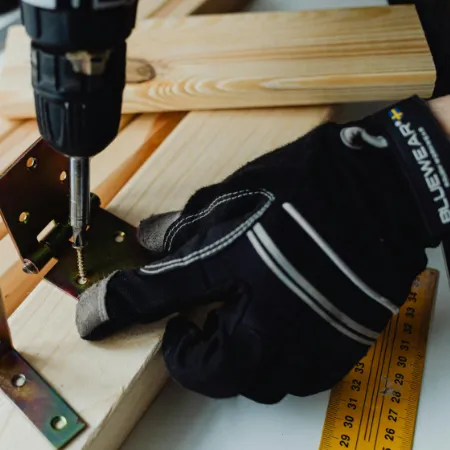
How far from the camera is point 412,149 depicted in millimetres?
608

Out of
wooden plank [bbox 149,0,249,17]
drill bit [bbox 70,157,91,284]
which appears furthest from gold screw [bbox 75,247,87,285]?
wooden plank [bbox 149,0,249,17]

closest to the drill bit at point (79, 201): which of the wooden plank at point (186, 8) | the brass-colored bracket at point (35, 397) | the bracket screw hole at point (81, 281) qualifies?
the bracket screw hole at point (81, 281)

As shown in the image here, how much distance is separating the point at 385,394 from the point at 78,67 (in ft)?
1.58

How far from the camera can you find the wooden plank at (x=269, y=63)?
848 millimetres

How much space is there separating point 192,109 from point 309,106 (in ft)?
0.54

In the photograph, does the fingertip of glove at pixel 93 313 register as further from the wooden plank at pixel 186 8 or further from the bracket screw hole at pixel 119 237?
the wooden plank at pixel 186 8

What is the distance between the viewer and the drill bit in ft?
1.77

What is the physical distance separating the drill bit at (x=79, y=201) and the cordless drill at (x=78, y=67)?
1cm

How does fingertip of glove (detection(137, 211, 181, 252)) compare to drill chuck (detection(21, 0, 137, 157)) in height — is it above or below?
below

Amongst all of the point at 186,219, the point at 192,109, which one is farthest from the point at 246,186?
the point at 192,109

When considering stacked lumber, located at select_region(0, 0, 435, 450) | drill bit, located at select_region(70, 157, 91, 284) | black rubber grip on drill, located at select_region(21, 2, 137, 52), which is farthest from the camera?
stacked lumber, located at select_region(0, 0, 435, 450)

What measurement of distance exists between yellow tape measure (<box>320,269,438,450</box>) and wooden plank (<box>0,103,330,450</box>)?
0.65 feet

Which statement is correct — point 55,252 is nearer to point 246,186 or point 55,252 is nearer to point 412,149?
point 246,186

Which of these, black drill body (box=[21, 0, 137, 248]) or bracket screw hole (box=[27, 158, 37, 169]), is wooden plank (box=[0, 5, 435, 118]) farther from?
black drill body (box=[21, 0, 137, 248])
